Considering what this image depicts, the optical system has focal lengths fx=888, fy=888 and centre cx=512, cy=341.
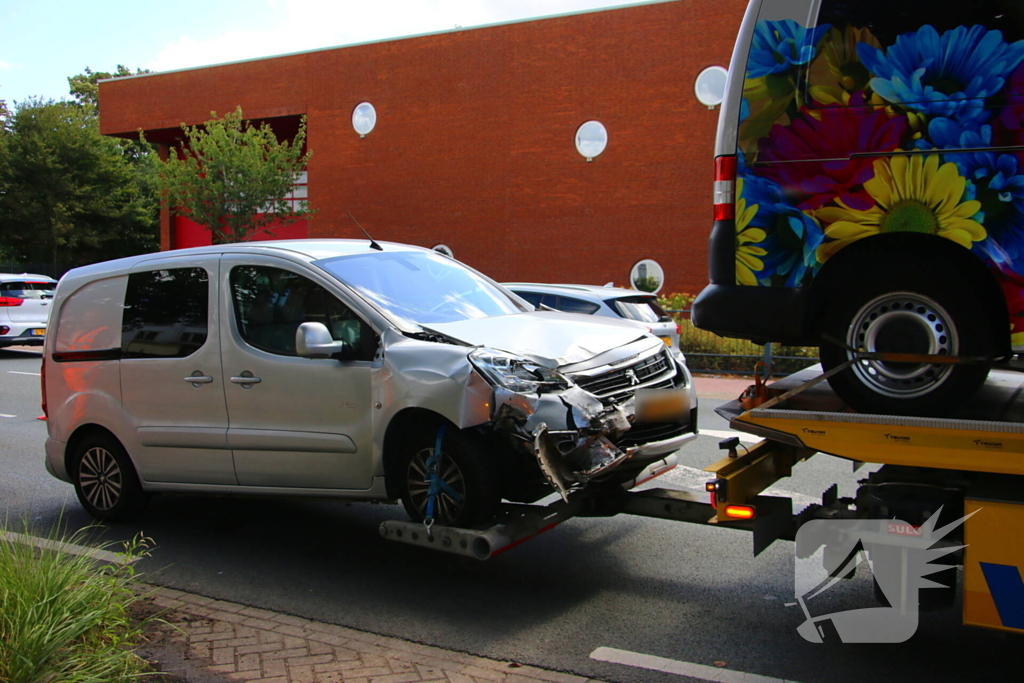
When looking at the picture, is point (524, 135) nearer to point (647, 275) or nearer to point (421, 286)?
point (647, 275)

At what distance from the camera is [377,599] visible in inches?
192

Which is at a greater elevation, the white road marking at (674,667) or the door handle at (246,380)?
the door handle at (246,380)

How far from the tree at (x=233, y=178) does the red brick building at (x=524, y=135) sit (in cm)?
222

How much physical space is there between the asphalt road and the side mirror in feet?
4.39

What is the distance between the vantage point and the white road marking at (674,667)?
380 centimetres

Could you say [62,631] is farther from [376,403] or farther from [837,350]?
[837,350]

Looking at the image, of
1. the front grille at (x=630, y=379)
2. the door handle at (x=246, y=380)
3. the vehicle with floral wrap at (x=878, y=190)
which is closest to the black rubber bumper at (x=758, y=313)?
the vehicle with floral wrap at (x=878, y=190)

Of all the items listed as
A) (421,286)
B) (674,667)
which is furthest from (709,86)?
(674,667)

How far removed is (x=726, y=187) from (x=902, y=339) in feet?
3.53

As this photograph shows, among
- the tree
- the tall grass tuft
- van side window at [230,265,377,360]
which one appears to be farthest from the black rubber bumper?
the tree

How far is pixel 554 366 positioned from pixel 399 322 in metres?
0.98

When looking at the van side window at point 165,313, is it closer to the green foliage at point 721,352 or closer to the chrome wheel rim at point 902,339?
the chrome wheel rim at point 902,339

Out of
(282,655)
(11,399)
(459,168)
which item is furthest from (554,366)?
(459,168)

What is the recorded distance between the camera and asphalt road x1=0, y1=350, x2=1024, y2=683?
13.2ft
